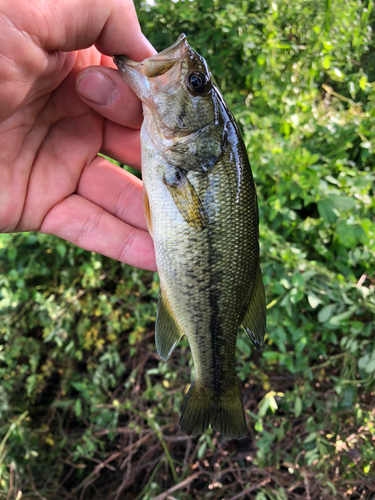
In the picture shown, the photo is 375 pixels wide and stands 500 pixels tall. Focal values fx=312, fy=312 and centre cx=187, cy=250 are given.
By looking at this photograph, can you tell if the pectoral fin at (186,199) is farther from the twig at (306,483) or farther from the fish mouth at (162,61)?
the twig at (306,483)

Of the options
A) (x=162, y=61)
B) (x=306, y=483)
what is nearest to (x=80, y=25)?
(x=162, y=61)

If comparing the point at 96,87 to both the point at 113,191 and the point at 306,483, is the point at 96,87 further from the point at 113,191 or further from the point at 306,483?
the point at 306,483

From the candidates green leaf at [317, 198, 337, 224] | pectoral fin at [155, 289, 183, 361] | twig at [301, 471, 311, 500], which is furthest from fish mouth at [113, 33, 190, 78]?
twig at [301, 471, 311, 500]

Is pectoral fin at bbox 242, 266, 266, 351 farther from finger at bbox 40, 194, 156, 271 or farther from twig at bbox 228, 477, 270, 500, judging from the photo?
twig at bbox 228, 477, 270, 500

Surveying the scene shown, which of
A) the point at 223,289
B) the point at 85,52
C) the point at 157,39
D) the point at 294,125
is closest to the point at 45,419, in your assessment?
the point at 223,289

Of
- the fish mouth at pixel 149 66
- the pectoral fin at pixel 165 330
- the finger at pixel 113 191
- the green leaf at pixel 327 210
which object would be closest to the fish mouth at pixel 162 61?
the fish mouth at pixel 149 66

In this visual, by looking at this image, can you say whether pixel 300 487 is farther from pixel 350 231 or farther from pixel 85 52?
pixel 85 52
